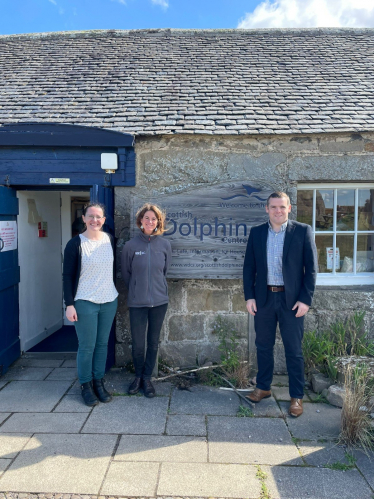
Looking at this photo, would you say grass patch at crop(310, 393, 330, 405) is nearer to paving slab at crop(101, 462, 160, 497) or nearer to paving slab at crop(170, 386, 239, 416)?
paving slab at crop(170, 386, 239, 416)

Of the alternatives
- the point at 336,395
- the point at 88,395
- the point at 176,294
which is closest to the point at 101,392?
the point at 88,395

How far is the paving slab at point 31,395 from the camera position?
3.83m

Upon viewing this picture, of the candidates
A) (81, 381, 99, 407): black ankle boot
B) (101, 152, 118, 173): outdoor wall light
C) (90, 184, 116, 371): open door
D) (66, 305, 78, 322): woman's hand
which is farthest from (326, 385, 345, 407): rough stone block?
(101, 152, 118, 173): outdoor wall light

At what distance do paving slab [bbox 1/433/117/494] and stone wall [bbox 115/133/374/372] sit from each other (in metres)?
1.72

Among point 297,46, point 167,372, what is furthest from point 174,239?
point 297,46

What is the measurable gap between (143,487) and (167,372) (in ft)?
6.51

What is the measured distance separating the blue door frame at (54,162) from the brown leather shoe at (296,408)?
219 cm

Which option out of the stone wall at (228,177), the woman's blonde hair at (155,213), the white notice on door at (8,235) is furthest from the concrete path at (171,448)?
the woman's blonde hair at (155,213)

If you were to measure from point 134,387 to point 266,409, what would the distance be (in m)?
1.41

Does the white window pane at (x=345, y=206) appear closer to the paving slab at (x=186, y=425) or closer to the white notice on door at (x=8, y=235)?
the paving slab at (x=186, y=425)

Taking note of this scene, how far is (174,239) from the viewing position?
→ 464 cm

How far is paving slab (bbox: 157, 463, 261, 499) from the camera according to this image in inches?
104

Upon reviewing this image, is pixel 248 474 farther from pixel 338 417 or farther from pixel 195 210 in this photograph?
pixel 195 210

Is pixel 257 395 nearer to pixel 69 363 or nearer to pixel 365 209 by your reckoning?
pixel 69 363
